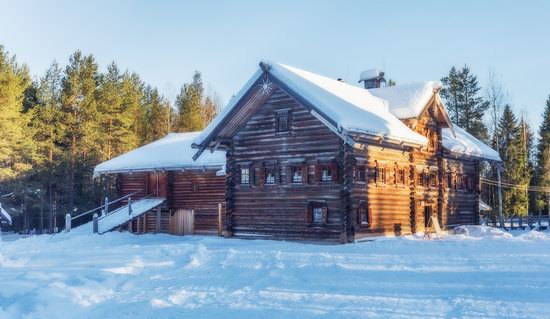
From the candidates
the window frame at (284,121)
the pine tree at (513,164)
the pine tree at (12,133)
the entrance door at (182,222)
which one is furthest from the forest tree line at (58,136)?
the pine tree at (513,164)

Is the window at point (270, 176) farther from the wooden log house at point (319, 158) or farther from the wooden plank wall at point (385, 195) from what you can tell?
the wooden plank wall at point (385, 195)

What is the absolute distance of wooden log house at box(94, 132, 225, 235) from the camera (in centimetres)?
3406

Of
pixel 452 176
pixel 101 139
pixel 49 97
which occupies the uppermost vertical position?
pixel 49 97

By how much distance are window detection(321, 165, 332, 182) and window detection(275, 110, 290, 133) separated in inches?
A: 113

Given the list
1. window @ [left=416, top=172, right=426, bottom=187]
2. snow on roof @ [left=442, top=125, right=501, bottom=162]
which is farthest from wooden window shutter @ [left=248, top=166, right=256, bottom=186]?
snow on roof @ [left=442, top=125, right=501, bottom=162]

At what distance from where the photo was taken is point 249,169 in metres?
28.5

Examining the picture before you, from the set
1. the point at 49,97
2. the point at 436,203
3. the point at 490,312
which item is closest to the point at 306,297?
the point at 490,312

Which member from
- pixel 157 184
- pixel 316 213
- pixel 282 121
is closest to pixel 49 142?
pixel 157 184

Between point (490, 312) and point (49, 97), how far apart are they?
5229cm

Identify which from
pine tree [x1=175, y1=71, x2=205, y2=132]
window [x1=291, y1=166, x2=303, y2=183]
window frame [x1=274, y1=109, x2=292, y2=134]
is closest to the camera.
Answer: window [x1=291, y1=166, x2=303, y2=183]

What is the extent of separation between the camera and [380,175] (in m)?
27.1

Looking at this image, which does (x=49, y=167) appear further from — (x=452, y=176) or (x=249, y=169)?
(x=452, y=176)

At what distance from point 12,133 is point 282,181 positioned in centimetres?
2760

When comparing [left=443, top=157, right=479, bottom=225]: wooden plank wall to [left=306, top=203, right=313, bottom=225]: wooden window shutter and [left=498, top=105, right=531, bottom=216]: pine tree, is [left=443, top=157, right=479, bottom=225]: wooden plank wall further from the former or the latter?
[left=498, top=105, right=531, bottom=216]: pine tree
